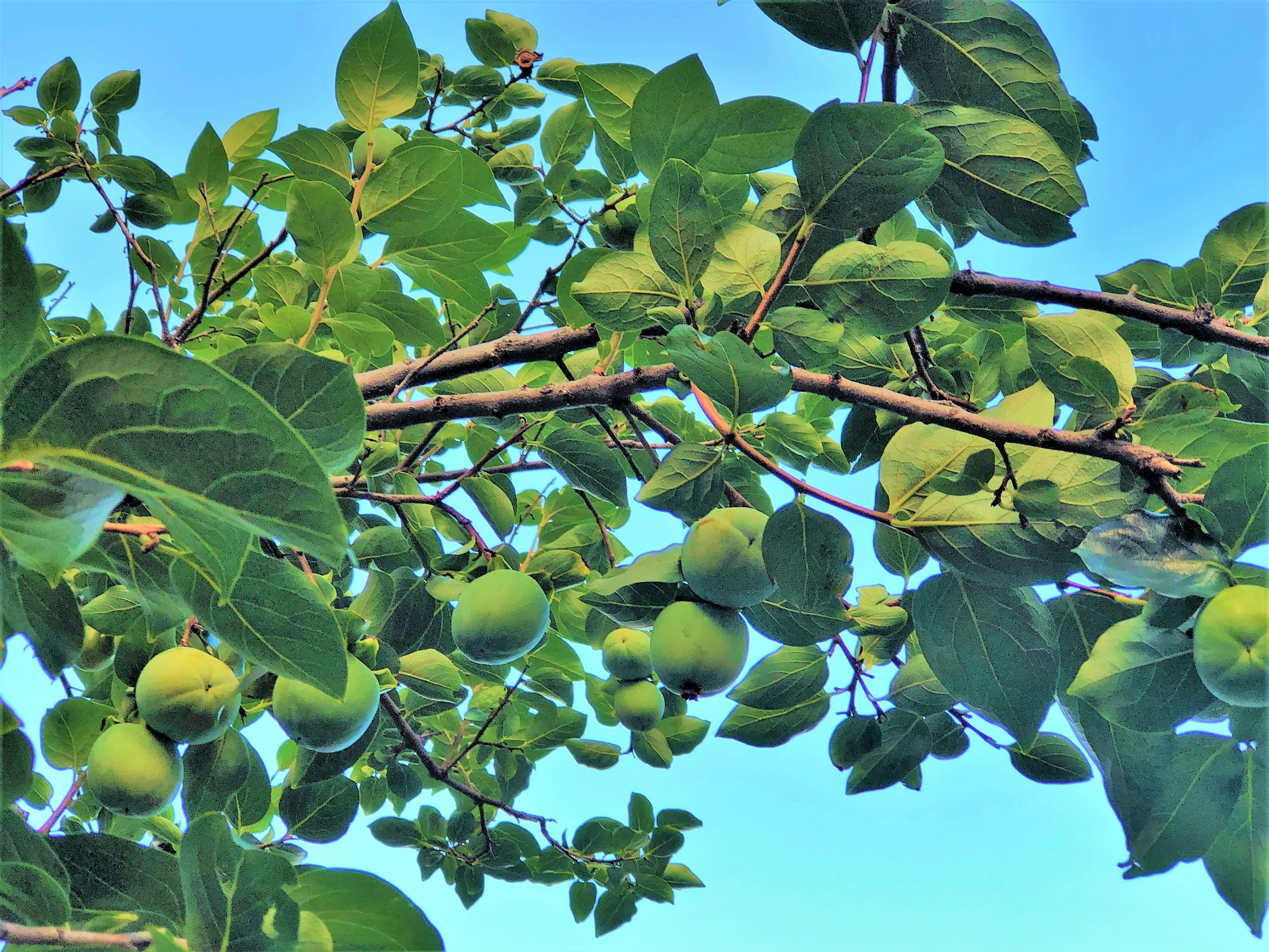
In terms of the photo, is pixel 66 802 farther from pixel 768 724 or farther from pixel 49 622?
pixel 768 724

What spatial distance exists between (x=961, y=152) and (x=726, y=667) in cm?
63

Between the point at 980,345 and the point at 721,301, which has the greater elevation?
the point at 980,345

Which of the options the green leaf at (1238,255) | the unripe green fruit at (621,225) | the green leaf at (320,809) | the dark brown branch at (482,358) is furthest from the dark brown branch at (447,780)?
the green leaf at (1238,255)

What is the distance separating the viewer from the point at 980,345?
4.69 feet

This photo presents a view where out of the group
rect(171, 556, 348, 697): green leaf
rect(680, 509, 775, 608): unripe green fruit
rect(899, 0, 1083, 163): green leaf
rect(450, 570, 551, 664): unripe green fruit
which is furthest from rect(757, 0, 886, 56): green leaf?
rect(450, 570, 551, 664): unripe green fruit

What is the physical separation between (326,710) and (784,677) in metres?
0.64

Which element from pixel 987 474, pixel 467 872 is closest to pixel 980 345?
pixel 987 474

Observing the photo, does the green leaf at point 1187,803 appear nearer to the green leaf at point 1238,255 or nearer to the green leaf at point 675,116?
the green leaf at point 1238,255

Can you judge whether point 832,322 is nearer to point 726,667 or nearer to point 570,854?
point 726,667

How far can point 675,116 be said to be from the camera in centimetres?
101

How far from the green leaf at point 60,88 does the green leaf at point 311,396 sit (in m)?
1.52

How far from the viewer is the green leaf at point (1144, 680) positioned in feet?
2.72

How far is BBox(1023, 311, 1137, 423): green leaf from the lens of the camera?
34.7 inches

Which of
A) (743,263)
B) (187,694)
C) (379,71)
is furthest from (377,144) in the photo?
(187,694)
